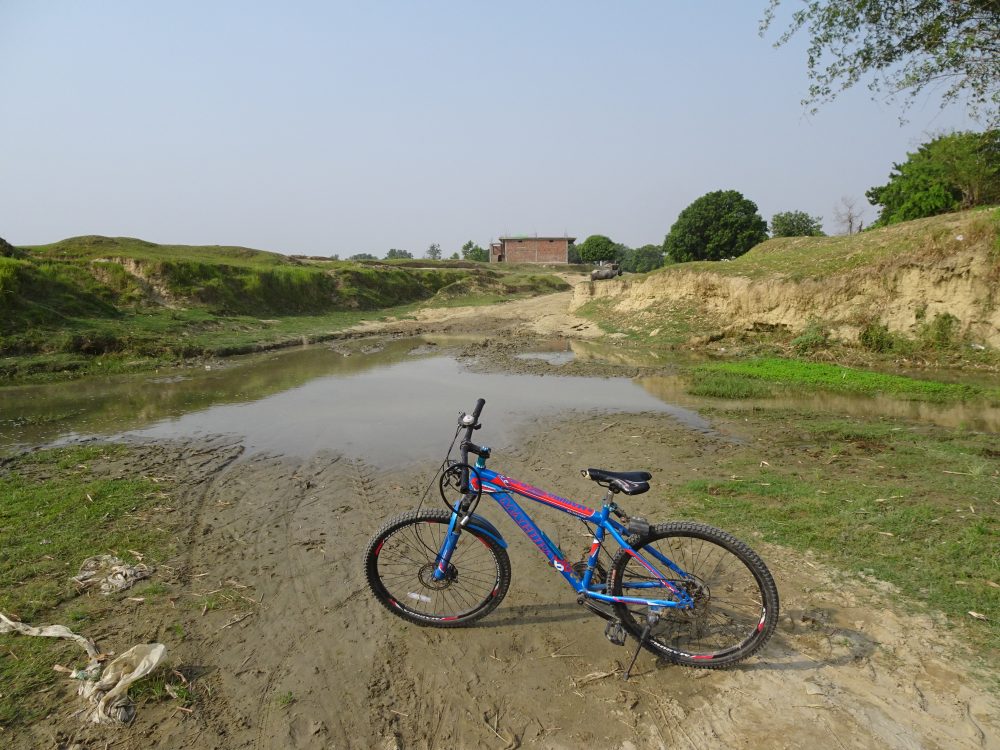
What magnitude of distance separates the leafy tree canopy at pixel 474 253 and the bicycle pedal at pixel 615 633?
97.6 meters

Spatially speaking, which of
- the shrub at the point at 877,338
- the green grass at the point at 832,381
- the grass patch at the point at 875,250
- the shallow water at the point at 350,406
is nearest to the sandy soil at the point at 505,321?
the grass patch at the point at 875,250

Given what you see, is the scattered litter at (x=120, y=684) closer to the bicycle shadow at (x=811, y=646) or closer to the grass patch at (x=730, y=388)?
the bicycle shadow at (x=811, y=646)

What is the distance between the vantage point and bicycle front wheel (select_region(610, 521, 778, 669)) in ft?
11.8

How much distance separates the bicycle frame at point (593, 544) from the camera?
12.2 ft

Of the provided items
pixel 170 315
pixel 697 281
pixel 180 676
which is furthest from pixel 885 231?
pixel 170 315

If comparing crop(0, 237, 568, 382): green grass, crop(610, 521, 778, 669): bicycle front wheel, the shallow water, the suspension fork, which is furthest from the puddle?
crop(0, 237, 568, 382): green grass

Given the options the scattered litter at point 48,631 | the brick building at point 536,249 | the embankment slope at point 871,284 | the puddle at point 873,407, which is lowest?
the puddle at point 873,407

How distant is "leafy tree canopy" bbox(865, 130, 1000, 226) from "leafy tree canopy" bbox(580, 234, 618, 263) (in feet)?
139

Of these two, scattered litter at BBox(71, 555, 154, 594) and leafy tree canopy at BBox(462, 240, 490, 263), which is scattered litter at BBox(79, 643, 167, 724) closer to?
scattered litter at BBox(71, 555, 154, 594)

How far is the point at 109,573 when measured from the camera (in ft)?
15.9

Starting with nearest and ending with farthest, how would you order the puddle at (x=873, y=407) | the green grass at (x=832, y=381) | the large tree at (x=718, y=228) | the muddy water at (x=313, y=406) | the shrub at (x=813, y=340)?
the muddy water at (x=313, y=406) < the puddle at (x=873, y=407) < the green grass at (x=832, y=381) < the shrub at (x=813, y=340) < the large tree at (x=718, y=228)

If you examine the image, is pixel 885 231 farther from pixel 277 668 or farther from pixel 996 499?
pixel 277 668

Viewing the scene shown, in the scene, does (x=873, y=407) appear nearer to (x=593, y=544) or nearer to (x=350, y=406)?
(x=593, y=544)

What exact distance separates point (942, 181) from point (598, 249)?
5243cm
